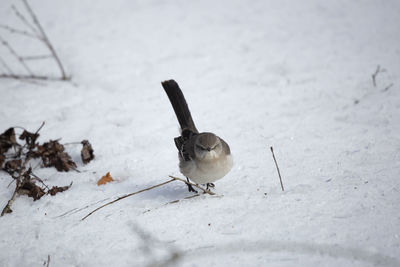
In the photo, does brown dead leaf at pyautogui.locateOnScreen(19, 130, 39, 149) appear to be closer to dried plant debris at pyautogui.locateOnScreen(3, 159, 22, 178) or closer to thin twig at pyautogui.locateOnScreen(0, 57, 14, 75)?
dried plant debris at pyautogui.locateOnScreen(3, 159, 22, 178)

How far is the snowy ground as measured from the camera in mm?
2510

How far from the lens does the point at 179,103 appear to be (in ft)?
13.3

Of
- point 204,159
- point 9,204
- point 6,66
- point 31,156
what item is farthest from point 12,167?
point 6,66

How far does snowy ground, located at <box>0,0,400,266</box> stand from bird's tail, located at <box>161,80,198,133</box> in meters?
0.51

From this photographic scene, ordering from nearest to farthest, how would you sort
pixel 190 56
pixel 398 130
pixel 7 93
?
pixel 398 130 → pixel 7 93 → pixel 190 56

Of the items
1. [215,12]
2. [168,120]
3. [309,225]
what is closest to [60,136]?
[168,120]

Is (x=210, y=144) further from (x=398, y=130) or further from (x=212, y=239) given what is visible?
(x=398, y=130)

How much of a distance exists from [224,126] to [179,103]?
1.08m

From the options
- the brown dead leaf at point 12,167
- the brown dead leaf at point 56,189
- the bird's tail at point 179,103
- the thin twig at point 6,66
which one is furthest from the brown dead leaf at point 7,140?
the thin twig at point 6,66

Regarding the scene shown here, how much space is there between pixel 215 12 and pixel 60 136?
5.23 meters

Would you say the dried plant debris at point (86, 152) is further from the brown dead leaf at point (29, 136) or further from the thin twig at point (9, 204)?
the thin twig at point (9, 204)

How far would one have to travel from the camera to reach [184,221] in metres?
2.82

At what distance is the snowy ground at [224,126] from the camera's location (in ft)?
8.23

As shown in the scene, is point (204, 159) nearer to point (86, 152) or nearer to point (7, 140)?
point (86, 152)
